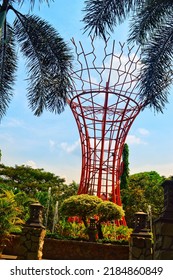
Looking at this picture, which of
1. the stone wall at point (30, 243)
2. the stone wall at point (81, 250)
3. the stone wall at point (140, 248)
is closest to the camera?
the stone wall at point (140, 248)

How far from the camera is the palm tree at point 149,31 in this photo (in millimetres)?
8594

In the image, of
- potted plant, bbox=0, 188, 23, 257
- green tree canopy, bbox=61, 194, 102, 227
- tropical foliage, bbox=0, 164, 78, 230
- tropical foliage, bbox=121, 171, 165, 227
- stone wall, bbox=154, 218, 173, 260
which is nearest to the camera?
stone wall, bbox=154, 218, 173, 260

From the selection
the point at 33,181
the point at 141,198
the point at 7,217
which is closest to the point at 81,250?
the point at 7,217

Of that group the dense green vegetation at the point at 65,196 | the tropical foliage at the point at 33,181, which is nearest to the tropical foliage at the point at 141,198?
the dense green vegetation at the point at 65,196

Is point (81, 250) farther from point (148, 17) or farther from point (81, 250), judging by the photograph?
point (148, 17)

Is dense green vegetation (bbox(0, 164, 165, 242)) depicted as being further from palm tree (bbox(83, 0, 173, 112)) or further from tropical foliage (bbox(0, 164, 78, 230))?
palm tree (bbox(83, 0, 173, 112))

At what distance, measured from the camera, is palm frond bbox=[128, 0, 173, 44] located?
8.81 metres

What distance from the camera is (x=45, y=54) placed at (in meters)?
9.91

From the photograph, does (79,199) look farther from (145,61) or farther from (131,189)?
(131,189)

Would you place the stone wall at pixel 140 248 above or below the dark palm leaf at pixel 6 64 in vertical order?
below

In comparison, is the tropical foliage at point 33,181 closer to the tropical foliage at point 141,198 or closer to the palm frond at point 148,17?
the tropical foliage at point 141,198

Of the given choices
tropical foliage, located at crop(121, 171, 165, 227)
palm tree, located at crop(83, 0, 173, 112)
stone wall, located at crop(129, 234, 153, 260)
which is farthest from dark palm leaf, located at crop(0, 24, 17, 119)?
tropical foliage, located at crop(121, 171, 165, 227)

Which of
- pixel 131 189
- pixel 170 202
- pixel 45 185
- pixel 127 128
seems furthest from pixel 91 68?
pixel 45 185

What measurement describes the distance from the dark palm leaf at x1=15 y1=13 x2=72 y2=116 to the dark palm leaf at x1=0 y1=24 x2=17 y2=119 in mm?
312
